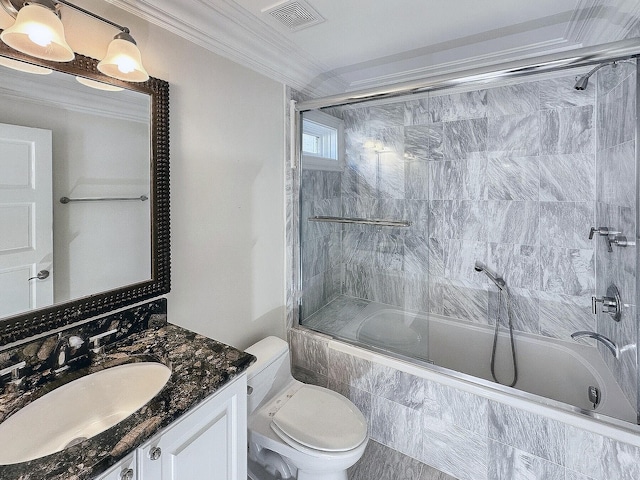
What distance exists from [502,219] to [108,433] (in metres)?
2.56

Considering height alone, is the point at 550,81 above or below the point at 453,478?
above

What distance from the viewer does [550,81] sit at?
7.17 feet

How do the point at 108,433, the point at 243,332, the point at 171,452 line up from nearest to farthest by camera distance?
the point at 108,433 < the point at 171,452 < the point at 243,332

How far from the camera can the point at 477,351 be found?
7.85 feet

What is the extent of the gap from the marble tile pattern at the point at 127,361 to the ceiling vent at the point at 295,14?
1525 mm

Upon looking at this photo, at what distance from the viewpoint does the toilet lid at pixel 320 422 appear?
4.75ft

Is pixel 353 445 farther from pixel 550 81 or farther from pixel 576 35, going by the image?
pixel 550 81

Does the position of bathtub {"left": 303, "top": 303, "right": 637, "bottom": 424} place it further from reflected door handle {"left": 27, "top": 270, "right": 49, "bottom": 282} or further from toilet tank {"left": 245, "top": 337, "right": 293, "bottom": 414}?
reflected door handle {"left": 27, "top": 270, "right": 49, "bottom": 282}

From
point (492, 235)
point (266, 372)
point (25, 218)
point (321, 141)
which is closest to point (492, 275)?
point (492, 235)

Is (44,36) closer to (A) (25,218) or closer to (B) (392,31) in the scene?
(A) (25,218)

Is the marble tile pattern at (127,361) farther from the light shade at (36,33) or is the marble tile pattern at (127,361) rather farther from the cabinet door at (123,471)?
the light shade at (36,33)

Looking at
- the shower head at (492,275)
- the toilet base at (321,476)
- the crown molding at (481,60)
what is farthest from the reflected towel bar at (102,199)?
the shower head at (492,275)

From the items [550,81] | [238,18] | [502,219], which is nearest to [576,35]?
[550,81]

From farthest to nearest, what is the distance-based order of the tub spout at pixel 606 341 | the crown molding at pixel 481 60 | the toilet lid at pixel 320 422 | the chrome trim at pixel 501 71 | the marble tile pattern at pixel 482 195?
the marble tile pattern at pixel 482 195 → the crown molding at pixel 481 60 → the tub spout at pixel 606 341 → the toilet lid at pixel 320 422 → the chrome trim at pixel 501 71
